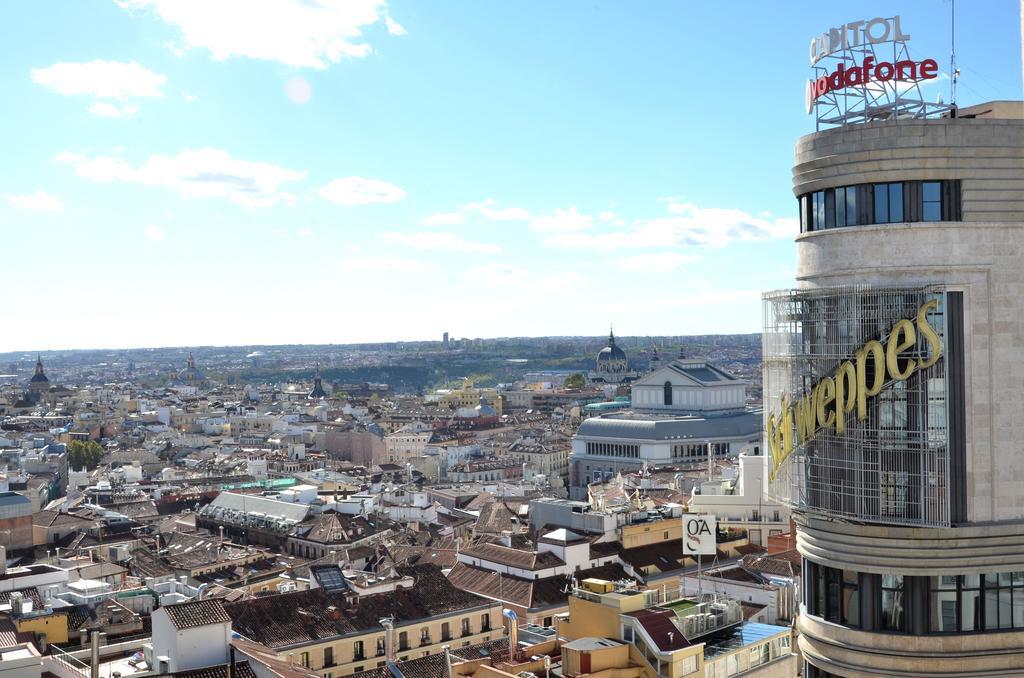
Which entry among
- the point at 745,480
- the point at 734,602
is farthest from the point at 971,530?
the point at 745,480

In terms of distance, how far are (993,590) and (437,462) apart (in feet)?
507

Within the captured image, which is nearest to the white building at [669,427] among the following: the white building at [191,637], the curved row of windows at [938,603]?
the white building at [191,637]

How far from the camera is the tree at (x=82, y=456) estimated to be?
194 meters

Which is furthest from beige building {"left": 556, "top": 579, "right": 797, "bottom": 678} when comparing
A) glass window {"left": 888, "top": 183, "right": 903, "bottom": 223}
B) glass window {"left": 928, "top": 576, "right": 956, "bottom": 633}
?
glass window {"left": 888, "top": 183, "right": 903, "bottom": 223}

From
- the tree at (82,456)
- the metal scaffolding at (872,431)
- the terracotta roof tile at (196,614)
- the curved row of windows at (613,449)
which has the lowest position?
the tree at (82,456)

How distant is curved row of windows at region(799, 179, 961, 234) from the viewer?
98.9ft

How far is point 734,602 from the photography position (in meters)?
48.0

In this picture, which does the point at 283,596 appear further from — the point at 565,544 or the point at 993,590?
the point at 993,590

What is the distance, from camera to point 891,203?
30.5 meters

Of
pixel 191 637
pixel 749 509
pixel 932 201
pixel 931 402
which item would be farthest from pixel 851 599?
pixel 749 509

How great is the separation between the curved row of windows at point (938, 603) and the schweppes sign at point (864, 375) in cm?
384

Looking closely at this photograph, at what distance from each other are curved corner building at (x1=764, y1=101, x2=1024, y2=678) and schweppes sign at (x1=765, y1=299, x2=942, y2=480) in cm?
3

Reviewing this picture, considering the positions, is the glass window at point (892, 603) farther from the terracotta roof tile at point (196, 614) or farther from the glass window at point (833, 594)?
the terracotta roof tile at point (196, 614)

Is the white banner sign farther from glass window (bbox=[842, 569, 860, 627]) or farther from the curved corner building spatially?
the curved corner building
